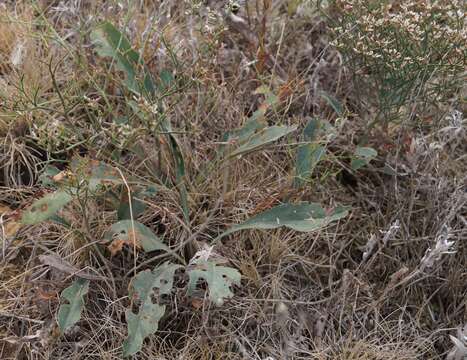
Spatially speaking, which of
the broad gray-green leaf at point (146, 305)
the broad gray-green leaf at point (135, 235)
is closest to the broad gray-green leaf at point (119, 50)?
the broad gray-green leaf at point (135, 235)

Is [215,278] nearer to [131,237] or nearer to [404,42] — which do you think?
[131,237]

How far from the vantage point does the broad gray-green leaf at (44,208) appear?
145 centimetres

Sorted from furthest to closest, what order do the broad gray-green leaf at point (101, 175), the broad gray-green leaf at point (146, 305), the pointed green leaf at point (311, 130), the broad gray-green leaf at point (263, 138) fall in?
the pointed green leaf at point (311, 130) < the broad gray-green leaf at point (263, 138) < the broad gray-green leaf at point (101, 175) < the broad gray-green leaf at point (146, 305)

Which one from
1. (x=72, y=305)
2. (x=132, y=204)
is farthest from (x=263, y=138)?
(x=72, y=305)

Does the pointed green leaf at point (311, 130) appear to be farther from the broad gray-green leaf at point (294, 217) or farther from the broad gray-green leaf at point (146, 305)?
→ the broad gray-green leaf at point (146, 305)

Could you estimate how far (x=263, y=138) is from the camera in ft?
5.63

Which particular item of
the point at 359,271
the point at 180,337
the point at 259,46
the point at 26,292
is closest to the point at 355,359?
the point at 359,271

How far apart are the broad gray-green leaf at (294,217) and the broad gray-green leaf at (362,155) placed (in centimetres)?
22

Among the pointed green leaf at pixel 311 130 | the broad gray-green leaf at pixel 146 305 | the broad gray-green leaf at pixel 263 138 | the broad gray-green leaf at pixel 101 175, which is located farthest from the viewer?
the pointed green leaf at pixel 311 130

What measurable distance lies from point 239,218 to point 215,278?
1.02 ft

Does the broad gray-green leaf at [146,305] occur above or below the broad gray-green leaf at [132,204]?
below

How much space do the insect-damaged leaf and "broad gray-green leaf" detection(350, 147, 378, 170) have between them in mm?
600

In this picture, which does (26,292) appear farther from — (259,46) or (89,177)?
(259,46)

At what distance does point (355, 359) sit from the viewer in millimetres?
1561
